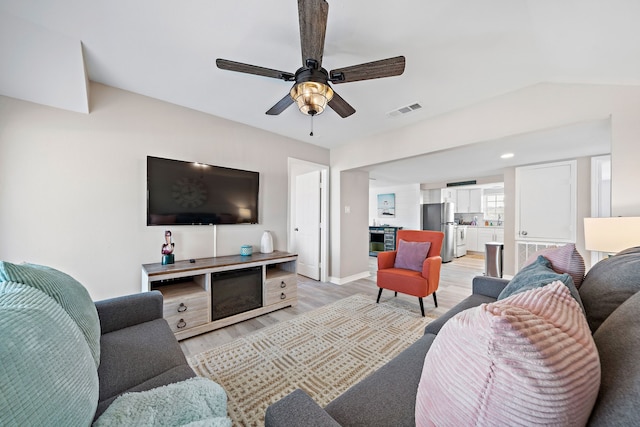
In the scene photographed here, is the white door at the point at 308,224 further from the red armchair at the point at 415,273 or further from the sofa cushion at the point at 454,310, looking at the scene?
the sofa cushion at the point at 454,310

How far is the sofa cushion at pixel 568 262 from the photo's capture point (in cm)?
128

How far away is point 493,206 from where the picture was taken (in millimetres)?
7500

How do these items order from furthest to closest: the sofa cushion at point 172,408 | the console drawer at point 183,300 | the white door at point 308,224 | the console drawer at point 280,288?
1. the white door at point 308,224
2. the console drawer at point 280,288
3. the console drawer at point 183,300
4. the sofa cushion at point 172,408

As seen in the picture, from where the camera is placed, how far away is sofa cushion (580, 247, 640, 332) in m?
0.79

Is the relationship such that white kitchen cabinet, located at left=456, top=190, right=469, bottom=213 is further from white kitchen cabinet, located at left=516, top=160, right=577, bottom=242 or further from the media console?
the media console

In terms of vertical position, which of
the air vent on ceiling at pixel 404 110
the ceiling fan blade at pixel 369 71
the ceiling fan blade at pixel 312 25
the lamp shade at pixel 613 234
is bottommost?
the lamp shade at pixel 613 234

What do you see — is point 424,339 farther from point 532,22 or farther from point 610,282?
point 532,22

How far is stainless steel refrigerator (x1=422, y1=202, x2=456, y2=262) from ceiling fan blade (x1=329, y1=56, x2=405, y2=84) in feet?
18.2

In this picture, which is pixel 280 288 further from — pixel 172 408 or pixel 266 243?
pixel 172 408

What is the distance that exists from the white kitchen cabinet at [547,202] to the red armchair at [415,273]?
2.41m

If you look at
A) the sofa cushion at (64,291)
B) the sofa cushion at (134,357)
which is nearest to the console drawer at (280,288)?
the sofa cushion at (134,357)

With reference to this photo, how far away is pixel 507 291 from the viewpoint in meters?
1.28

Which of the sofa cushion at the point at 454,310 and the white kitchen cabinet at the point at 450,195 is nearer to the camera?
the sofa cushion at the point at 454,310

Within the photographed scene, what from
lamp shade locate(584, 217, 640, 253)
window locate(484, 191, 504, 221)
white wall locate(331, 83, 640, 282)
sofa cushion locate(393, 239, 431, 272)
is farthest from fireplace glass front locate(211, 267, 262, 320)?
window locate(484, 191, 504, 221)
